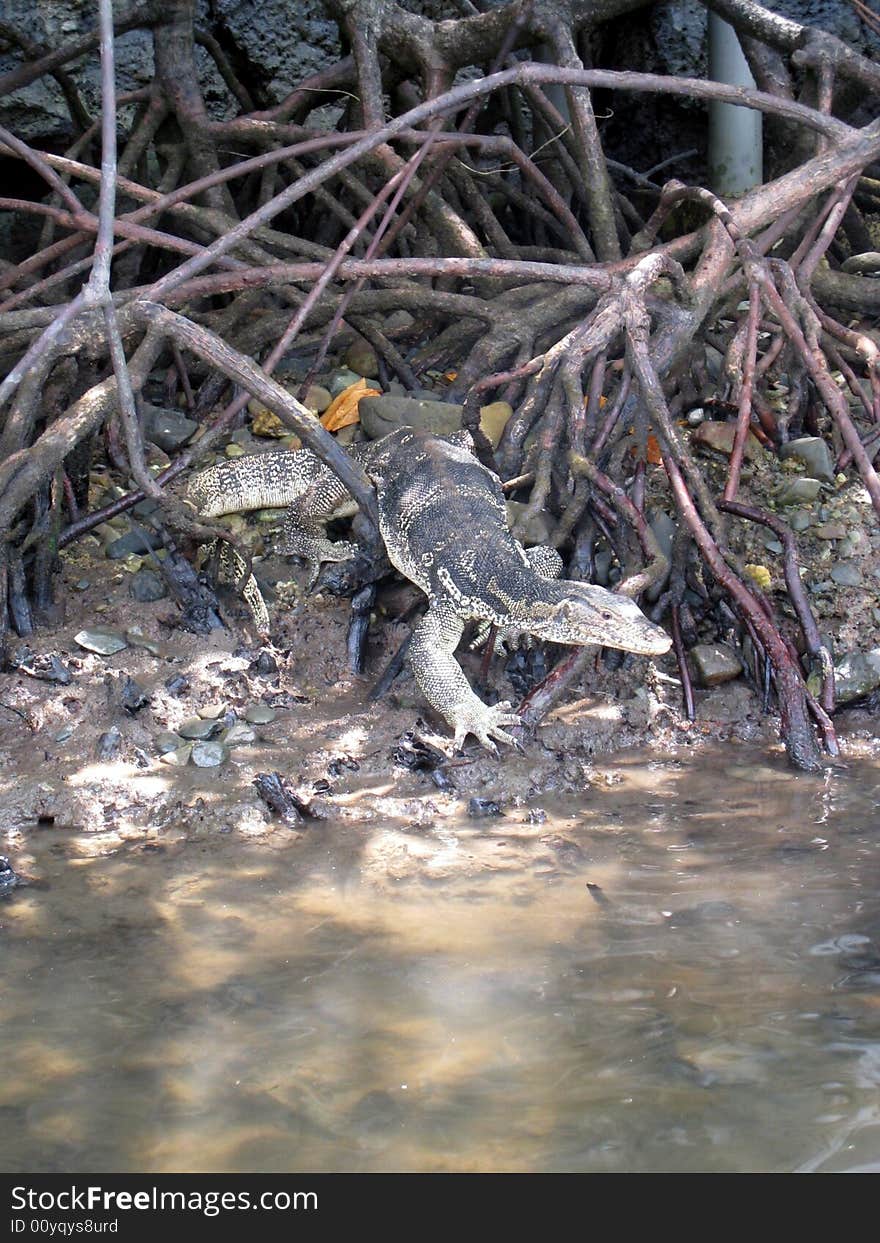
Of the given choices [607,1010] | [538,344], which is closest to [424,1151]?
[607,1010]

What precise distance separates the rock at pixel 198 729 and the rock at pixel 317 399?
2.45m

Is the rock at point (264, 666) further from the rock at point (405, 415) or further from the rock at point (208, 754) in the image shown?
the rock at point (405, 415)

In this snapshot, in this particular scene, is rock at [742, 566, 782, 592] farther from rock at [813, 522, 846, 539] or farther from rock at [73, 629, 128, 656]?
rock at [73, 629, 128, 656]

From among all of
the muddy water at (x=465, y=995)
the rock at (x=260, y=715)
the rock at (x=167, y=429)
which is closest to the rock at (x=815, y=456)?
the muddy water at (x=465, y=995)

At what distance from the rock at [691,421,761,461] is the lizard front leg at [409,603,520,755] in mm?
2070

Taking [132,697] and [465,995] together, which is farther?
[132,697]

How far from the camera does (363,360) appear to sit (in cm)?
758

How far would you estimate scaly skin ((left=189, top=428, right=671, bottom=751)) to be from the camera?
5.28 metres

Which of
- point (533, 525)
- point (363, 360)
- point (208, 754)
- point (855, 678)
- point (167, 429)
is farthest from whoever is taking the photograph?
point (363, 360)

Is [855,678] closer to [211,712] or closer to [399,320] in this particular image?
Answer: [211,712]

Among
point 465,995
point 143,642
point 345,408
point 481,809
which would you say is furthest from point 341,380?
point 465,995

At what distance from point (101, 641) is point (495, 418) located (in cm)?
238

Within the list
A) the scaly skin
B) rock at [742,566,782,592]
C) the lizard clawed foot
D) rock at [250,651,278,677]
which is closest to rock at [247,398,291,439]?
the scaly skin

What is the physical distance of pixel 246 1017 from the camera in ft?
12.0
